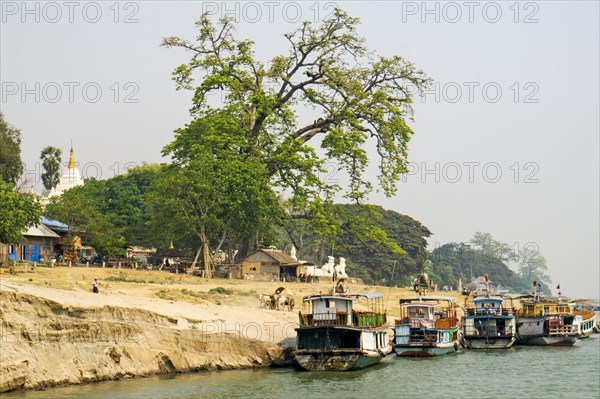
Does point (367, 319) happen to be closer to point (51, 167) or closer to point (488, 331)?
point (488, 331)

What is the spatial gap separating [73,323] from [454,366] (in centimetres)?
1901

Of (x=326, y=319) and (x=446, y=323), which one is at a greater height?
(x=326, y=319)

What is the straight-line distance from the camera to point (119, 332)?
40.2m

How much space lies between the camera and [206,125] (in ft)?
242

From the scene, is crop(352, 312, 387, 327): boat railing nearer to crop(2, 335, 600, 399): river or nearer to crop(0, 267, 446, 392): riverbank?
crop(2, 335, 600, 399): river

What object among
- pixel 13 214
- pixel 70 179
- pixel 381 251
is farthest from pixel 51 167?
pixel 13 214

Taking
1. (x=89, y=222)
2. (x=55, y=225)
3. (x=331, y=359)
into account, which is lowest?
(x=331, y=359)

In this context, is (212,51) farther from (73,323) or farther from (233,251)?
(73,323)

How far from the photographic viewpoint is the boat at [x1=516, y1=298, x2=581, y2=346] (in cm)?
6191

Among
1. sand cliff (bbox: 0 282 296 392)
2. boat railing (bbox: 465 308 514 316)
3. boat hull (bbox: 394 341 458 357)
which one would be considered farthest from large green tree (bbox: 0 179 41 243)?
boat railing (bbox: 465 308 514 316)

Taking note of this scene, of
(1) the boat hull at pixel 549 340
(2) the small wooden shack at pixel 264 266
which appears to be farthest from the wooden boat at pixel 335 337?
(2) the small wooden shack at pixel 264 266

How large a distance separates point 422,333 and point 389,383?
10506 mm

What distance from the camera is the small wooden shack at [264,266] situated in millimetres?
73375

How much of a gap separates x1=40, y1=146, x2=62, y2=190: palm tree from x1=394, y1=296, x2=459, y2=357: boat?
75408 mm
